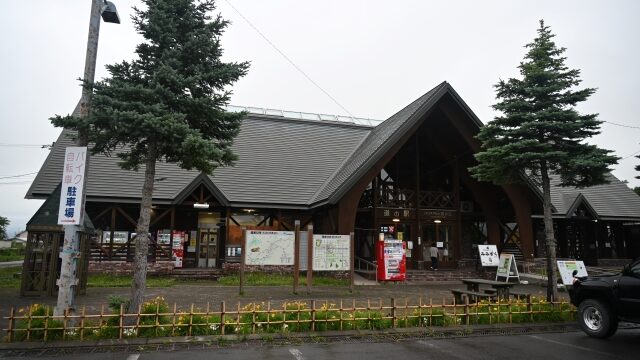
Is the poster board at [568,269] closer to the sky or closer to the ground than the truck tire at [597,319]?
closer to the sky

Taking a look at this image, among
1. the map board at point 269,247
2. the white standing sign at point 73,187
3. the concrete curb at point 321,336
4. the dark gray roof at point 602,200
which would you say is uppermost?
the dark gray roof at point 602,200

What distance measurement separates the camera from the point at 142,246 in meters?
8.51

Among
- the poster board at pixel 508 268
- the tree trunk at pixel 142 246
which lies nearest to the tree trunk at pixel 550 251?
the poster board at pixel 508 268

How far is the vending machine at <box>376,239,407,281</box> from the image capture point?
58.0 feet

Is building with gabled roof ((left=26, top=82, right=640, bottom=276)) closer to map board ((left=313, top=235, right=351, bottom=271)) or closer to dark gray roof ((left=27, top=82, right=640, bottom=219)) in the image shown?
dark gray roof ((left=27, top=82, right=640, bottom=219))

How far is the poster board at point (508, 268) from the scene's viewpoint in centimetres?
1641

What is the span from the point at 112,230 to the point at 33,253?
20.1 ft

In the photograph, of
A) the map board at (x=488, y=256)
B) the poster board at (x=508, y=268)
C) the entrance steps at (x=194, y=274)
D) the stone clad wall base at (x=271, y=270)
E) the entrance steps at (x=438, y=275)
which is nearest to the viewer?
the poster board at (x=508, y=268)

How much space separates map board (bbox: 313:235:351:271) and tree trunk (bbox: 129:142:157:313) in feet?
23.3

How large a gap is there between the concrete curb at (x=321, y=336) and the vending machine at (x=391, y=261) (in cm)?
857

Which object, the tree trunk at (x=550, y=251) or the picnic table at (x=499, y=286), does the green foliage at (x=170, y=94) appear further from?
the tree trunk at (x=550, y=251)

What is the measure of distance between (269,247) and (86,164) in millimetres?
7337

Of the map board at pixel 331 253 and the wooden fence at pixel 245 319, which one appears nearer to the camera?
the wooden fence at pixel 245 319

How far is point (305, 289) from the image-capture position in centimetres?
1491
